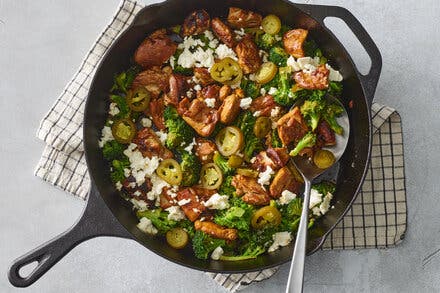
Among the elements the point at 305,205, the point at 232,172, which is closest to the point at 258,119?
the point at 232,172

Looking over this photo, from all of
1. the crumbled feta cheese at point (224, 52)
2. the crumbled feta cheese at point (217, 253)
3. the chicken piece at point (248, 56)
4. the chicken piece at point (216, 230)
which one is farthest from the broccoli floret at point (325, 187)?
the crumbled feta cheese at point (224, 52)

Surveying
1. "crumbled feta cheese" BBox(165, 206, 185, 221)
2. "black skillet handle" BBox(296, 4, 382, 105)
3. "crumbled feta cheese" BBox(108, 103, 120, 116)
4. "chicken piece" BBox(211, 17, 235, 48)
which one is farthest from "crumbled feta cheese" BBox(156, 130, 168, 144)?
"black skillet handle" BBox(296, 4, 382, 105)

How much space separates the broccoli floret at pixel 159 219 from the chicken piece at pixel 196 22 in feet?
3.26

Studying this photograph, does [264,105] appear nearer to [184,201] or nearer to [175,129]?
[175,129]

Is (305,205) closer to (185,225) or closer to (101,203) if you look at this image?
(185,225)

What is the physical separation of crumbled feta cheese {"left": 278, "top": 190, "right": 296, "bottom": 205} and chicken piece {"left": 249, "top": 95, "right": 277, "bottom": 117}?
44cm

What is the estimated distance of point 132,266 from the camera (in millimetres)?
3883

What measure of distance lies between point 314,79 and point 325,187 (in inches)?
23.3

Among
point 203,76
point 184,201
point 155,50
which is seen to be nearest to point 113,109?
point 155,50

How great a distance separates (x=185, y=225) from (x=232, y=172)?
0.38m

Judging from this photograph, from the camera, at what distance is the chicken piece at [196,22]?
3793mm

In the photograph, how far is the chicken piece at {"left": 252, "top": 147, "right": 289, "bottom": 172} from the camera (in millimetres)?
3717

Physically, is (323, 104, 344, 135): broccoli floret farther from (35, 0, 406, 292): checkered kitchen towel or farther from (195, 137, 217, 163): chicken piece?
(195, 137, 217, 163): chicken piece

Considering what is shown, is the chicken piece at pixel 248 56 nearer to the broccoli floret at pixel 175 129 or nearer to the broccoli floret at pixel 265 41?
the broccoli floret at pixel 265 41
